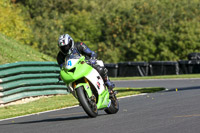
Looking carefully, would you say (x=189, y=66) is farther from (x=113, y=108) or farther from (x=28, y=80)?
(x=113, y=108)

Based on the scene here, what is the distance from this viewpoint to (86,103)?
28.9 feet

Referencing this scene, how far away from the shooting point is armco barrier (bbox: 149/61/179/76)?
1288 inches

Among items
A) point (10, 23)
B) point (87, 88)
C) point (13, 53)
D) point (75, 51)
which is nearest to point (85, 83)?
point (87, 88)

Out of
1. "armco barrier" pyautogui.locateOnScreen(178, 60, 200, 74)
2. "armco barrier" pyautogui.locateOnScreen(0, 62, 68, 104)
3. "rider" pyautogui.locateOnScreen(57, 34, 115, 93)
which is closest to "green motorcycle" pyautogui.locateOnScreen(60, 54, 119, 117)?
"rider" pyautogui.locateOnScreen(57, 34, 115, 93)

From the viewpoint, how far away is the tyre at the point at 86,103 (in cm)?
880

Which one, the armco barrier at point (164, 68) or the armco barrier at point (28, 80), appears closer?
the armco barrier at point (28, 80)

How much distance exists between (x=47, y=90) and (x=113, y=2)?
7084cm

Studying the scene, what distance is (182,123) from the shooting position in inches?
297

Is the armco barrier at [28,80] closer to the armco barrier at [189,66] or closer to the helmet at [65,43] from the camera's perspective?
the helmet at [65,43]

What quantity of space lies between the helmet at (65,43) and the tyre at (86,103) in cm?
89

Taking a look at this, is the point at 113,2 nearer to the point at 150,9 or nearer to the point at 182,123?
the point at 150,9

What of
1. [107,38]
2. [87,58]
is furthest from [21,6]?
[87,58]

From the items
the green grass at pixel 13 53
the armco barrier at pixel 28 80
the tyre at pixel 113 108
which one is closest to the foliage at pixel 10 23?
the green grass at pixel 13 53

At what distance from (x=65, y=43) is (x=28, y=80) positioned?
7.48 meters
